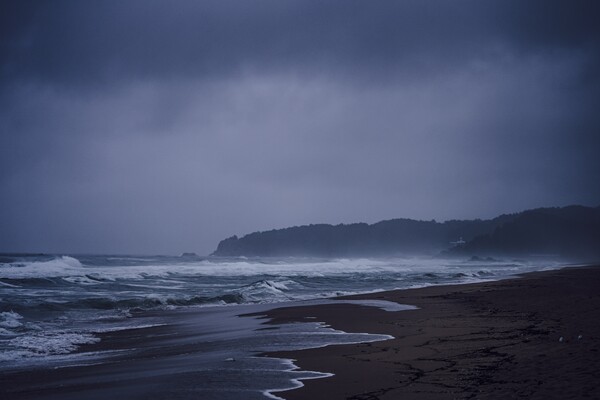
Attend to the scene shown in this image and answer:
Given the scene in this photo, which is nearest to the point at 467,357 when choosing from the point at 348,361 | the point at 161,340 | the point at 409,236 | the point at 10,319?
the point at 348,361

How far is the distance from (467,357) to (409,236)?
499 ft

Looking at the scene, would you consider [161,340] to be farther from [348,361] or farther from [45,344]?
[348,361]

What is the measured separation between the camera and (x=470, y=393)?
16.1ft

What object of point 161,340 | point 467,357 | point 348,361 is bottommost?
point 161,340

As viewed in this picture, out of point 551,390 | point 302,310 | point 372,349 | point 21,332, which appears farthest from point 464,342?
point 21,332

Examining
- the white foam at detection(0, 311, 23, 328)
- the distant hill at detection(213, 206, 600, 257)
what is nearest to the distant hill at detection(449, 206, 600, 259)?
the distant hill at detection(213, 206, 600, 257)

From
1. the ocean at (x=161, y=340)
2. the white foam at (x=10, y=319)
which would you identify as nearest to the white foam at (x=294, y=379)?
the ocean at (x=161, y=340)

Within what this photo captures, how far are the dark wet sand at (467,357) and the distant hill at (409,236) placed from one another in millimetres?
109898

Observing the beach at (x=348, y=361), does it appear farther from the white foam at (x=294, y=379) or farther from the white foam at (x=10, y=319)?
the white foam at (x=10, y=319)

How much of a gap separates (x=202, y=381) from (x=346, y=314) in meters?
8.26

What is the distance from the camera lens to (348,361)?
713 centimetres

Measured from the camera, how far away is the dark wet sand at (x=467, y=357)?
5109mm

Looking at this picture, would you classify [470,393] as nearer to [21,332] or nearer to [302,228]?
[21,332]

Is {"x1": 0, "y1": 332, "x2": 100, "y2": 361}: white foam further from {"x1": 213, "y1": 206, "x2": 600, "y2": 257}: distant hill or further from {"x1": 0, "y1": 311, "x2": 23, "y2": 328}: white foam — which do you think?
{"x1": 213, "y1": 206, "x2": 600, "y2": 257}: distant hill
